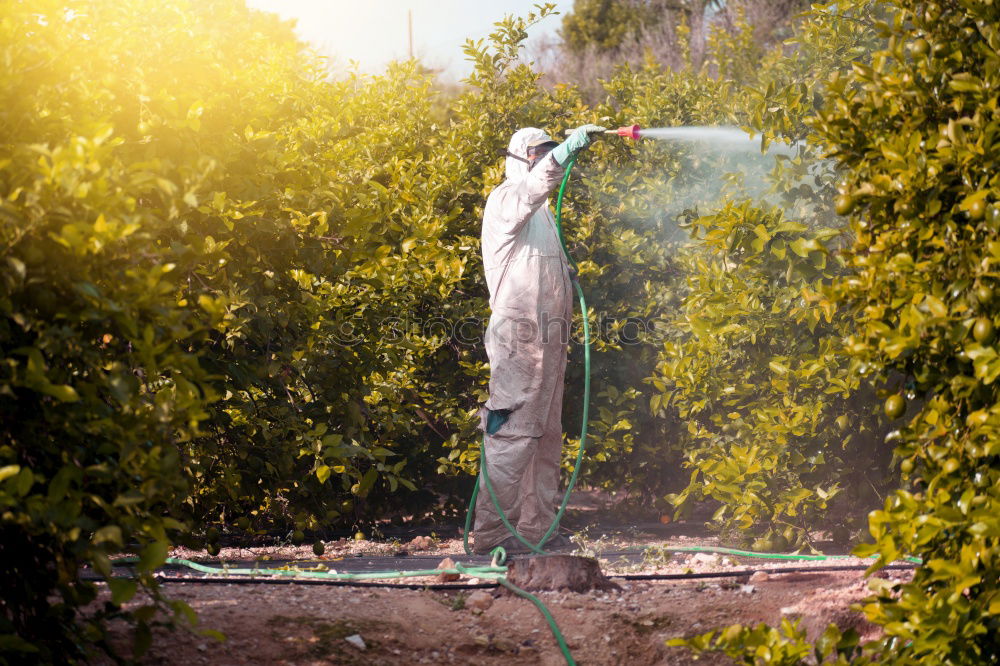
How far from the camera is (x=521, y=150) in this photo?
5.62 metres

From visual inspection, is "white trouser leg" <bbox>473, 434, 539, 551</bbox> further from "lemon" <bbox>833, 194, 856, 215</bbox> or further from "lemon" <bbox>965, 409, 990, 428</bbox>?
"lemon" <bbox>965, 409, 990, 428</bbox>

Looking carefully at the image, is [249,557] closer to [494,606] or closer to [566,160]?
[494,606]

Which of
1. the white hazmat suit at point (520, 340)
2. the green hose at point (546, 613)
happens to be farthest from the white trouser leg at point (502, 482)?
the green hose at point (546, 613)

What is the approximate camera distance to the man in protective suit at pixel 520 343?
5484mm

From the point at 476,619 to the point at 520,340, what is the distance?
183 centimetres

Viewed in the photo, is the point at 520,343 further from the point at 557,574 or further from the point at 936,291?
the point at 936,291

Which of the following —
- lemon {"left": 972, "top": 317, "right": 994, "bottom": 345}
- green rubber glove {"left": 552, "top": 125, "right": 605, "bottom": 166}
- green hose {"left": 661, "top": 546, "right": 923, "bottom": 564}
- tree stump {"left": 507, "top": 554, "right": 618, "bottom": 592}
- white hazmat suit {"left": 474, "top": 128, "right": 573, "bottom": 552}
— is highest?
green rubber glove {"left": 552, "top": 125, "right": 605, "bottom": 166}

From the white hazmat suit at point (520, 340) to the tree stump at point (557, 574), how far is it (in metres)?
1.08

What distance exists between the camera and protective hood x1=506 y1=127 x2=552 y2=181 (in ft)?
18.3

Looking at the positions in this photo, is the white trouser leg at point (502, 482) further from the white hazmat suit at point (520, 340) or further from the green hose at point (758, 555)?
the green hose at point (758, 555)

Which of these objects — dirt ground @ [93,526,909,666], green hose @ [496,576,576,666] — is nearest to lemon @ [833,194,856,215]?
dirt ground @ [93,526,909,666]

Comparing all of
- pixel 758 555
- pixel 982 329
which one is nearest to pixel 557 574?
pixel 758 555

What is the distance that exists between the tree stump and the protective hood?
6.99ft

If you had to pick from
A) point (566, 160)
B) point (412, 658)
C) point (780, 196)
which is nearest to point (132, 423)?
point (412, 658)
